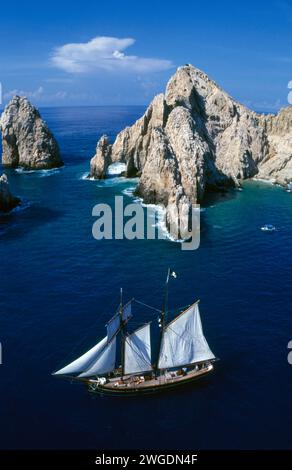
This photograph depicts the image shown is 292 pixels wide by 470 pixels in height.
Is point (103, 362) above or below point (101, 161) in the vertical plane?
below

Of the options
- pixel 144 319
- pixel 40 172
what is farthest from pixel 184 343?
pixel 40 172

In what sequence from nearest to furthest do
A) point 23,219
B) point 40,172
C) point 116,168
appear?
point 23,219 < point 116,168 < point 40,172

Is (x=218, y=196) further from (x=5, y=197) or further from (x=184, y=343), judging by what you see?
(x=184, y=343)

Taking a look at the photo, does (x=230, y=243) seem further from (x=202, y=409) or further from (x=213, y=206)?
(x=202, y=409)

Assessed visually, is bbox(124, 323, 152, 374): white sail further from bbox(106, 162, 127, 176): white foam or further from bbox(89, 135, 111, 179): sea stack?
bbox(106, 162, 127, 176): white foam

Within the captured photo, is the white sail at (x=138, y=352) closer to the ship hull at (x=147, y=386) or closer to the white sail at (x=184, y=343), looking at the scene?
the white sail at (x=184, y=343)
